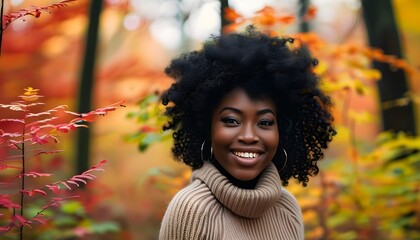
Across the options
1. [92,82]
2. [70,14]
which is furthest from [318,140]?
[70,14]

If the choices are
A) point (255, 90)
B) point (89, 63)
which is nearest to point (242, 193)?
point (255, 90)

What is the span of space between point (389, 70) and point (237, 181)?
3.67m

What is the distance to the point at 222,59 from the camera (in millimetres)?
2576

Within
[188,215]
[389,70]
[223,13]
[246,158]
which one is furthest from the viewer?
[389,70]

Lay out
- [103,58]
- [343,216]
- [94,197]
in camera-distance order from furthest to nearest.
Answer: [103,58]
[94,197]
[343,216]

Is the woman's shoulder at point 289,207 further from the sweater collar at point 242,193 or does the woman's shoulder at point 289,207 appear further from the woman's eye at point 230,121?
the woman's eye at point 230,121

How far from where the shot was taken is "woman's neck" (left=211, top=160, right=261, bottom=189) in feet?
8.50

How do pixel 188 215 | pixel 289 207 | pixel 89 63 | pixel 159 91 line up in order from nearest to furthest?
pixel 188 215, pixel 289 207, pixel 159 91, pixel 89 63

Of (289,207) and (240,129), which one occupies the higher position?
(240,129)

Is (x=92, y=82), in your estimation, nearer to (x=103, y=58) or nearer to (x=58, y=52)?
(x=58, y=52)

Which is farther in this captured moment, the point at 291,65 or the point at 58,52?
the point at 58,52

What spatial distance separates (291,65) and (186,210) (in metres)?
0.80

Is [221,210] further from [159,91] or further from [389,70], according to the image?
[389,70]

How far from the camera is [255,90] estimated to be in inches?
100
